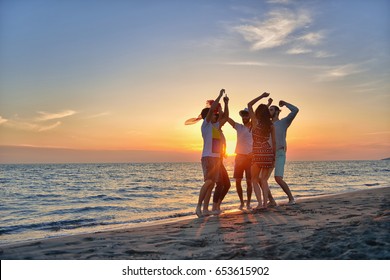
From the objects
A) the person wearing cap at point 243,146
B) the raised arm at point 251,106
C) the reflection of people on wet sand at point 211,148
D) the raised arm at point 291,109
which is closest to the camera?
the reflection of people on wet sand at point 211,148

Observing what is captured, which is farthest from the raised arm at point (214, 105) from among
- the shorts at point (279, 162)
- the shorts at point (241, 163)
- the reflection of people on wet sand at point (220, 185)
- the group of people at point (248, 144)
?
the shorts at point (279, 162)

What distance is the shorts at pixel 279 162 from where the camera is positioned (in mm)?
8742

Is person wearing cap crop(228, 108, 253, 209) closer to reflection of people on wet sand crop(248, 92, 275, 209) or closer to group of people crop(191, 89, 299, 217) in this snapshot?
group of people crop(191, 89, 299, 217)

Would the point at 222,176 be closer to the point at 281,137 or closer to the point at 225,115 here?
the point at 225,115

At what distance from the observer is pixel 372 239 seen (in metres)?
4.37

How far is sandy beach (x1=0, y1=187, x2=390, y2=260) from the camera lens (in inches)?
169

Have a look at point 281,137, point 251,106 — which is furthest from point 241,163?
point 251,106

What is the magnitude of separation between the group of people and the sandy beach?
55.0 inches

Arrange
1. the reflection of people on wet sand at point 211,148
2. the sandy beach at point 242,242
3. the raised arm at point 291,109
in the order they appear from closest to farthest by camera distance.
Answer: the sandy beach at point 242,242 < the reflection of people on wet sand at point 211,148 < the raised arm at point 291,109

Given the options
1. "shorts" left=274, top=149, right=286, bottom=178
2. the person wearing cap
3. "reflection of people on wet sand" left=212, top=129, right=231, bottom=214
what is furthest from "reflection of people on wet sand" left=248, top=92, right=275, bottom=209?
"reflection of people on wet sand" left=212, top=129, right=231, bottom=214

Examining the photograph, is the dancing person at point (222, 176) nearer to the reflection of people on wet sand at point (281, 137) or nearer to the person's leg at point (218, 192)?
the person's leg at point (218, 192)

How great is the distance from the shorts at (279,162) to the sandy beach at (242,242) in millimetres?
1645
